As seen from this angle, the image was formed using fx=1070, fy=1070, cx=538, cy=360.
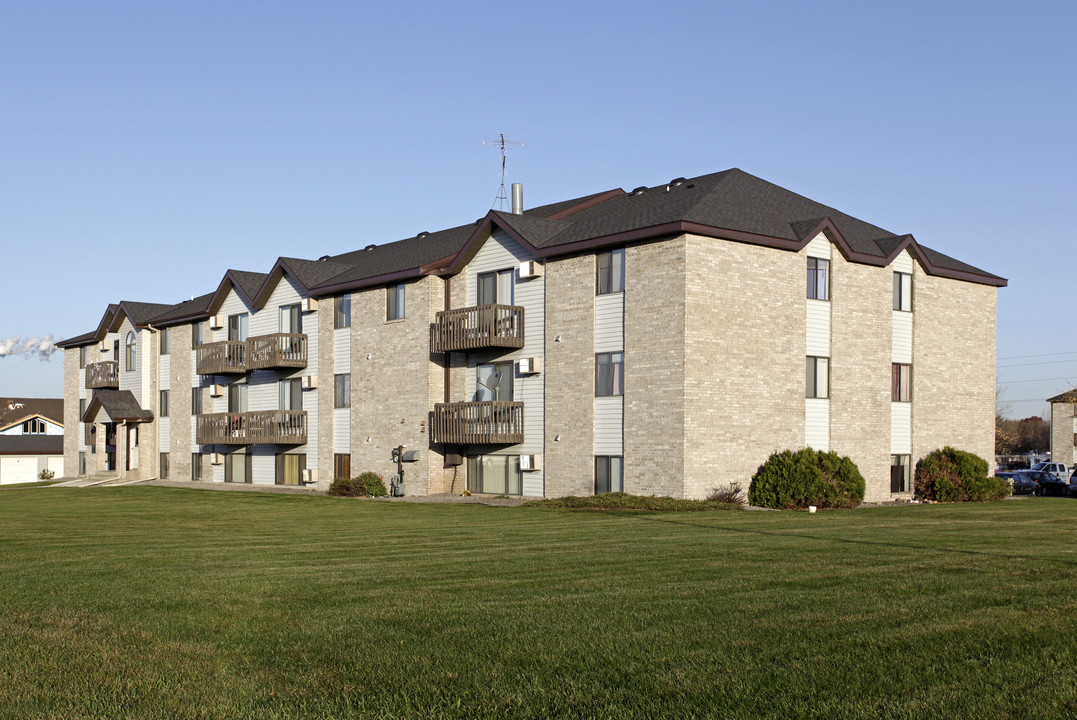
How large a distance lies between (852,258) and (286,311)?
23257 mm

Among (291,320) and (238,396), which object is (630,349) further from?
(238,396)

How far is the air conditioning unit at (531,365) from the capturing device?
108 feet

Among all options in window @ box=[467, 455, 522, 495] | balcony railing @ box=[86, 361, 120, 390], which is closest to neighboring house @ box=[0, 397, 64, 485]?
balcony railing @ box=[86, 361, 120, 390]

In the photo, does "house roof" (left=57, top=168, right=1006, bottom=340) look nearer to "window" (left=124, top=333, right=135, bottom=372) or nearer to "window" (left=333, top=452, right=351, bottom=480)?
"window" (left=333, top=452, right=351, bottom=480)

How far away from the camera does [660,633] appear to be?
331 inches

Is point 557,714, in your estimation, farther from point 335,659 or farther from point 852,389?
point 852,389

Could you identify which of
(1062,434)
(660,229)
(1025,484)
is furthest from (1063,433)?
(660,229)

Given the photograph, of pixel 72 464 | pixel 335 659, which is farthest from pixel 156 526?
pixel 72 464

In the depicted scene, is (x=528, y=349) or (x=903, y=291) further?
(x=903, y=291)

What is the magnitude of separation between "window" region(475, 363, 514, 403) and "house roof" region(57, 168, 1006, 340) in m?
3.64

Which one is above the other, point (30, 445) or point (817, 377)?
point (817, 377)

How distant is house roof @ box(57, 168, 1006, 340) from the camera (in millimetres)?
29734

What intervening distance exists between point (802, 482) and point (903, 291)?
918 centimetres

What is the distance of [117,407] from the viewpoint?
52.9 m
